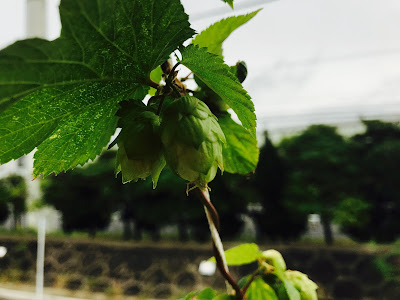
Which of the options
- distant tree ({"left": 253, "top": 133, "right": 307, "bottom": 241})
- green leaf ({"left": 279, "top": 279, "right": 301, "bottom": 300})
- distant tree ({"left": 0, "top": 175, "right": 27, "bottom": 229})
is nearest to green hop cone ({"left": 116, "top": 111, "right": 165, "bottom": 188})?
green leaf ({"left": 279, "top": 279, "right": 301, "bottom": 300})

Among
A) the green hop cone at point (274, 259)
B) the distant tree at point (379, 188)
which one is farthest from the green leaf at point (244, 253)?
the distant tree at point (379, 188)

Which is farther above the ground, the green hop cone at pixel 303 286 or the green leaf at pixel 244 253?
the green leaf at pixel 244 253

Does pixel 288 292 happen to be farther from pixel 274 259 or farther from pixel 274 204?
pixel 274 204

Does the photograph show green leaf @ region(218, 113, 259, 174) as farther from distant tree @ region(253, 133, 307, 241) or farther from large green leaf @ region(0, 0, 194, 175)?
distant tree @ region(253, 133, 307, 241)

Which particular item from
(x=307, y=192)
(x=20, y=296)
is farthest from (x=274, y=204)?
(x=20, y=296)

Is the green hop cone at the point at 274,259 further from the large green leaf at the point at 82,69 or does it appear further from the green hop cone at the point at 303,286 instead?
the large green leaf at the point at 82,69

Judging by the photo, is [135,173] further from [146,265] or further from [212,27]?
[146,265]
